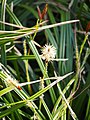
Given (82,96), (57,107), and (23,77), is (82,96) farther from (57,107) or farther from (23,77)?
(23,77)

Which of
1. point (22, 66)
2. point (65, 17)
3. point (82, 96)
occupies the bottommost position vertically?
point (82, 96)

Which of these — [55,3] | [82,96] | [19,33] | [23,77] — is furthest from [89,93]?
[55,3]

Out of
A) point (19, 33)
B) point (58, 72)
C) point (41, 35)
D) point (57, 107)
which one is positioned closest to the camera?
point (19, 33)

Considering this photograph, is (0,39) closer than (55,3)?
Yes

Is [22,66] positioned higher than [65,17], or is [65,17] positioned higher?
[65,17]

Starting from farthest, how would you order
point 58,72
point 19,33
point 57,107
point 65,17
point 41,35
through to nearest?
point 41,35
point 65,17
point 58,72
point 57,107
point 19,33

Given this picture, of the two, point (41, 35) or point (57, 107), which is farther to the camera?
point (41, 35)

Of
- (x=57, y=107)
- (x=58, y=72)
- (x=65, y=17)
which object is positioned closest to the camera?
(x=57, y=107)

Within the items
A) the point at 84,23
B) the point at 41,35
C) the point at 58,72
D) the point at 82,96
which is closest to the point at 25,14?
the point at 41,35

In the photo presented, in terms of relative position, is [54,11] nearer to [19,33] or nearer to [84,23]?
[84,23]
